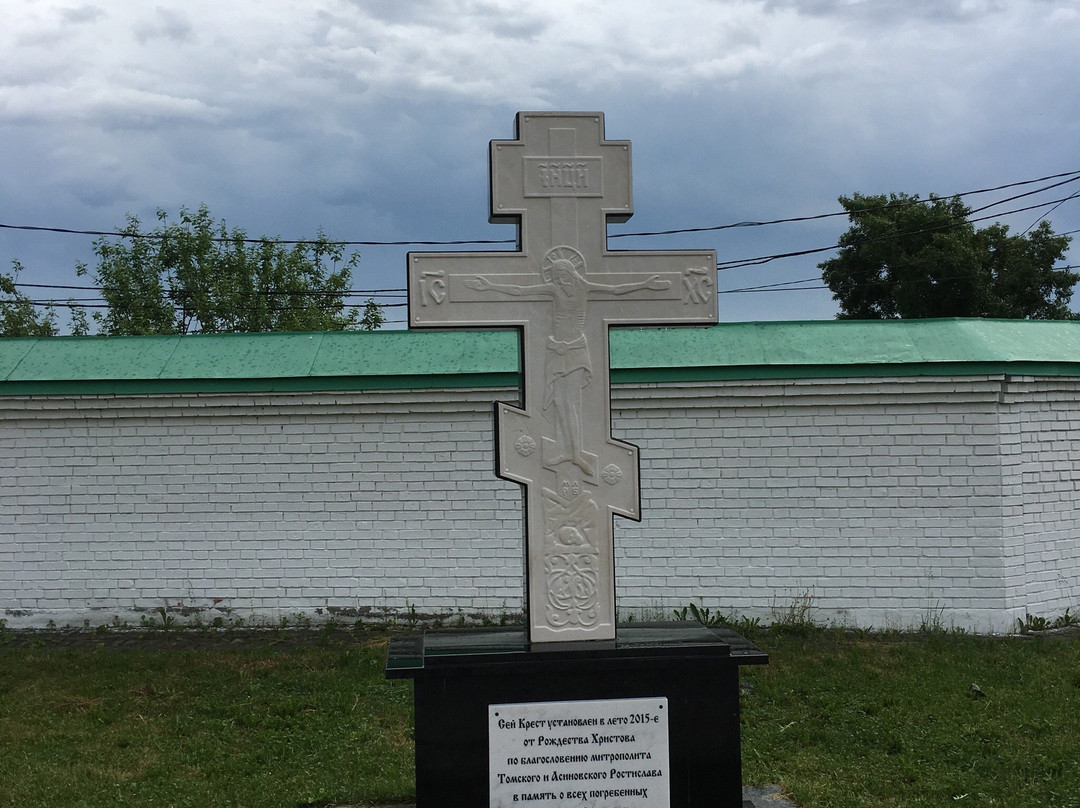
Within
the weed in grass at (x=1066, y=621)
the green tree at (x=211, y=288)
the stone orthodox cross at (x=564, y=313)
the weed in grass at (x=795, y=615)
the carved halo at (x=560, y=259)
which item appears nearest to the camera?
the stone orthodox cross at (x=564, y=313)

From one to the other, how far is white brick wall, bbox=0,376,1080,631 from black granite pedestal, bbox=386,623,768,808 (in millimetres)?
3977

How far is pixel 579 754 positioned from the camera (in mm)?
3914

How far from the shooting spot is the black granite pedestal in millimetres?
3881

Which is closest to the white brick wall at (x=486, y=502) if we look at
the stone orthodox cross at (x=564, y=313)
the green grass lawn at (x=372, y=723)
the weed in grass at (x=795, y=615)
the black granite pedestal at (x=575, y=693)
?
the weed in grass at (x=795, y=615)

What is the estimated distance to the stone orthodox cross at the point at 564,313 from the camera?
409 cm

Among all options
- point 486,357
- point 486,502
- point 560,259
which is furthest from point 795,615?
point 560,259

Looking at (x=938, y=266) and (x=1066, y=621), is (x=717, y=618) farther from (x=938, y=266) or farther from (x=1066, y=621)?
(x=938, y=266)

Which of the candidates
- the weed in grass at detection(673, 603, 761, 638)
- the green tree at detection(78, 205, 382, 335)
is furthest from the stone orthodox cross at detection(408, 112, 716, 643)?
the green tree at detection(78, 205, 382, 335)

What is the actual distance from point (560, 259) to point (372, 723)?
300 centimetres

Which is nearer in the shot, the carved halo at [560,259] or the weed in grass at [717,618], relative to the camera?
the carved halo at [560,259]

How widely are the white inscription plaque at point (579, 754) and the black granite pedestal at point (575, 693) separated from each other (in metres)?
0.04

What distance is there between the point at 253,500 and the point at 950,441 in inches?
Answer: 203

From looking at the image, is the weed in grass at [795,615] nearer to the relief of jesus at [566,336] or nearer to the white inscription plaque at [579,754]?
the white inscription plaque at [579,754]

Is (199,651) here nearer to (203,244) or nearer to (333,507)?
(333,507)
